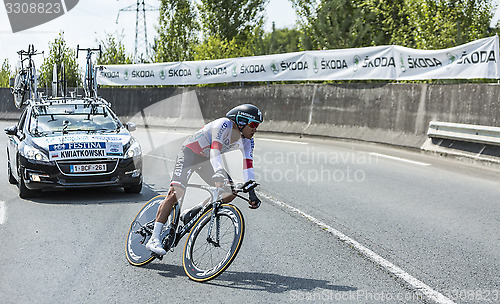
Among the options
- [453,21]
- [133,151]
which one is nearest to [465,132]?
[133,151]

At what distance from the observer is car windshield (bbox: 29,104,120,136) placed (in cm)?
1041

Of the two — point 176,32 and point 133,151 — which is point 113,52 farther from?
point 133,151

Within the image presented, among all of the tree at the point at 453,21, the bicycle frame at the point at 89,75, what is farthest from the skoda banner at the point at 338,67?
the tree at the point at 453,21

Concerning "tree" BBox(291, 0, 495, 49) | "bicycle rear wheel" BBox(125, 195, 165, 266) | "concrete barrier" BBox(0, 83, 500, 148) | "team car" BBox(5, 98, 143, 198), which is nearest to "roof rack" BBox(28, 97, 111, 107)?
"team car" BBox(5, 98, 143, 198)

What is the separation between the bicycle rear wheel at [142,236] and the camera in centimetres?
598

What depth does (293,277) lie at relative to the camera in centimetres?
558

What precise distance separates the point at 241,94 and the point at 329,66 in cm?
417

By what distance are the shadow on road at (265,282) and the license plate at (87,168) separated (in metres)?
4.10

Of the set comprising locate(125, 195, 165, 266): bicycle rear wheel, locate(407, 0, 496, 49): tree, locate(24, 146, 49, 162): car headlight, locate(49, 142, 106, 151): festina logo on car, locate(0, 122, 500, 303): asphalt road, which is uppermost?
locate(407, 0, 496, 49): tree

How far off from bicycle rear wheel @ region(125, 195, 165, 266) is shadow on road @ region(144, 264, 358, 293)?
0.90 ft

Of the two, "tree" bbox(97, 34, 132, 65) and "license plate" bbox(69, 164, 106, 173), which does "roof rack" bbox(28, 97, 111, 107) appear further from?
"tree" bbox(97, 34, 132, 65)

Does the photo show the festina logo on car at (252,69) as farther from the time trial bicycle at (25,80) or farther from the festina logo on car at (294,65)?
the time trial bicycle at (25,80)

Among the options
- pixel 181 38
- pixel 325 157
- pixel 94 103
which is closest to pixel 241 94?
pixel 325 157

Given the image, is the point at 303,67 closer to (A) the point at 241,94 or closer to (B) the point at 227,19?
(A) the point at 241,94
